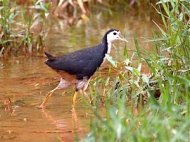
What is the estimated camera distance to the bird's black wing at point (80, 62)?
7453mm

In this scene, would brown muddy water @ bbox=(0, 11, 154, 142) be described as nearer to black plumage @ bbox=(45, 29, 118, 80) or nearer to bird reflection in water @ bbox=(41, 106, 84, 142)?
bird reflection in water @ bbox=(41, 106, 84, 142)

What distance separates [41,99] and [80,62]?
54 cm

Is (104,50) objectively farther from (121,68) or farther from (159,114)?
(159,114)

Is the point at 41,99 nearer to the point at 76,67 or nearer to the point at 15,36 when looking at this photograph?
the point at 76,67

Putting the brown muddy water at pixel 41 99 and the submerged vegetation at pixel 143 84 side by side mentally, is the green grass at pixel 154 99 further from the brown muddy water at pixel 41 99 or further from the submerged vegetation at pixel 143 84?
the brown muddy water at pixel 41 99

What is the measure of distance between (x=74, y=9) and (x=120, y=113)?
965 cm

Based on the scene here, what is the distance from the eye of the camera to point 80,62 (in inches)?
298

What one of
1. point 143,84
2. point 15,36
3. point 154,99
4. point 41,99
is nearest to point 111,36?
point 41,99

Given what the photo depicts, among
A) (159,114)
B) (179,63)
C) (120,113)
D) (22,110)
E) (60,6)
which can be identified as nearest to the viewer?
(120,113)

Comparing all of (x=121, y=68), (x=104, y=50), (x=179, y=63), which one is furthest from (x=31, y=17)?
(x=179, y=63)

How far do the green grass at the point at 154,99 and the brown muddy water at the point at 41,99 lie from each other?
10.9 inches

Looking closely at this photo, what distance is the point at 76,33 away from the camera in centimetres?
1168

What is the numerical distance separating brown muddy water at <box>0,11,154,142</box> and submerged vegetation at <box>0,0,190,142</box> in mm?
221

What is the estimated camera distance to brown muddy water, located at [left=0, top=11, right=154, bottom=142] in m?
6.24
